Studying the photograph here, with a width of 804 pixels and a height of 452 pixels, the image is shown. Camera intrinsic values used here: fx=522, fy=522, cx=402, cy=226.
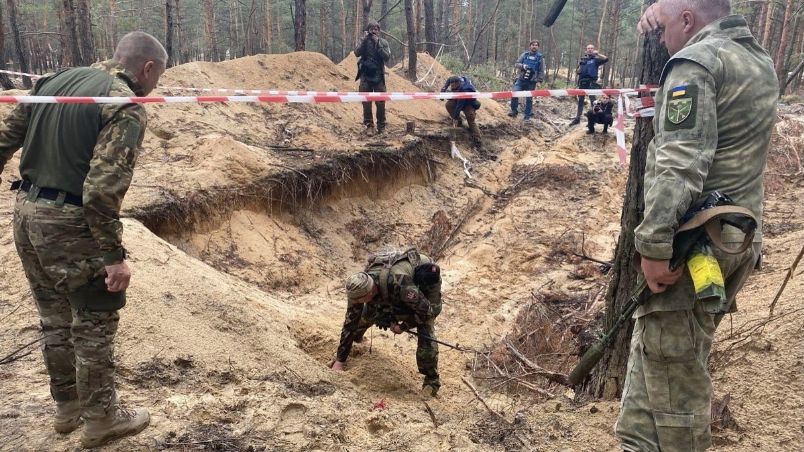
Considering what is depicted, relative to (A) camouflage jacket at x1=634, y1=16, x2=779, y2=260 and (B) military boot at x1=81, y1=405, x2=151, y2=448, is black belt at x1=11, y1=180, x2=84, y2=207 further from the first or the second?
(A) camouflage jacket at x1=634, y1=16, x2=779, y2=260

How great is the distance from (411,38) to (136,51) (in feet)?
41.2

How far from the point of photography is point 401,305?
3.94 meters

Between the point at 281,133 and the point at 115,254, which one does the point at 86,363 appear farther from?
the point at 281,133

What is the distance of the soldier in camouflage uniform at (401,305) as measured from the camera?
3822 millimetres

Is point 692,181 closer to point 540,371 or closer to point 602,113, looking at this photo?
point 540,371

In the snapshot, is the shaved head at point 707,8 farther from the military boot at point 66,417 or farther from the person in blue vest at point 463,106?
the person in blue vest at point 463,106

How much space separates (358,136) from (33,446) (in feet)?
24.6

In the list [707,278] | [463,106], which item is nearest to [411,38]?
[463,106]

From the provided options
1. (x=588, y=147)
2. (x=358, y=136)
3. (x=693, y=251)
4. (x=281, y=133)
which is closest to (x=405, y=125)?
(x=358, y=136)

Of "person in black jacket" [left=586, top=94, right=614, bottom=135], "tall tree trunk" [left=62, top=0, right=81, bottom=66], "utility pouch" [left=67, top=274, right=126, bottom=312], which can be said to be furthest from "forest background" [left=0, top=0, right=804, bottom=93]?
"utility pouch" [left=67, top=274, right=126, bottom=312]

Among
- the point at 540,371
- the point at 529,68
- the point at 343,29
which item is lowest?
the point at 540,371

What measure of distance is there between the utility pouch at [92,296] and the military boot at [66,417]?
57 centimetres

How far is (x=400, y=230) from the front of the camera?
323 inches

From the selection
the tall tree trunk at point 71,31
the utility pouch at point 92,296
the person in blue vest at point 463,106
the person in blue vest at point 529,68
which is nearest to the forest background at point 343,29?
the tall tree trunk at point 71,31
